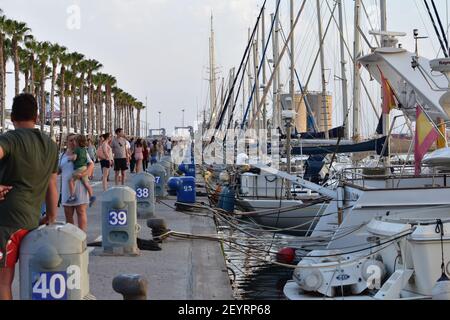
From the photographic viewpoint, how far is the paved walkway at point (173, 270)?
870cm

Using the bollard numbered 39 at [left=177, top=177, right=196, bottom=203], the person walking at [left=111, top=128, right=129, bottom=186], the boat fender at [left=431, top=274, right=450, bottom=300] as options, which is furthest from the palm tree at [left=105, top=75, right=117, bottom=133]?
the boat fender at [left=431, top=274, right=450, bottom=300]

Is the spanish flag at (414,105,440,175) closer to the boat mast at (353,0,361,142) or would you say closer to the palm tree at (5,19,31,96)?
the boat mast at (353,0,361,142)

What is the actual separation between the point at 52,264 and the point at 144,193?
403 inches

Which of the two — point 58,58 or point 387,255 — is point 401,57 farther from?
point 58,58

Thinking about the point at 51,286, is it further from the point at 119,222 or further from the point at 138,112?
the point at 138,112

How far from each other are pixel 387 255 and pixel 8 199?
756cm

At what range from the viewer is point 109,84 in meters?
108

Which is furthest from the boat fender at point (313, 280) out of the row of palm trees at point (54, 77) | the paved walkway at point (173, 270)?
the row of palm trees at point (54, 77)

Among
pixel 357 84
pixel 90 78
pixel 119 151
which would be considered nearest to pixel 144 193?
pixel 119 151

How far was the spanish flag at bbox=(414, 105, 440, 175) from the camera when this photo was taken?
14.9 metres

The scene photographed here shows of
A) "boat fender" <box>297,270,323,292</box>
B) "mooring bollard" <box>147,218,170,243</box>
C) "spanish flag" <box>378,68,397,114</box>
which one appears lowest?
"boat fender" <box>297,270,323,292</box>

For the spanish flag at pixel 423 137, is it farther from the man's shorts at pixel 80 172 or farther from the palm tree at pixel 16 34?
the palm tree at pixel 16 34

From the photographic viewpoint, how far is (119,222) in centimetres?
1094
